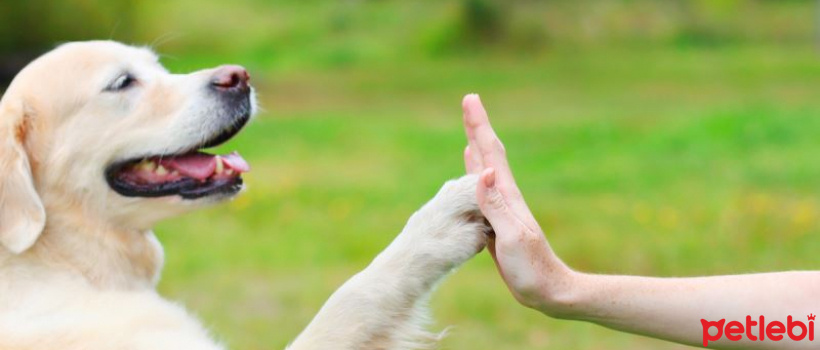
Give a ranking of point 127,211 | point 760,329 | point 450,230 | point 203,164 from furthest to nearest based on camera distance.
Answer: point 203,164, point 127,211, point 450,230, point 760,329

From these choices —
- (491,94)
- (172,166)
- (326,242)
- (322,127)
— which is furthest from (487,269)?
(491,94)

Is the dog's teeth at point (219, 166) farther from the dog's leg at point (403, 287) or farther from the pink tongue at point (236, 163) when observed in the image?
the dog's leg at point (403, 287)

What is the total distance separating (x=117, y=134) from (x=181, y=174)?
0.22 m

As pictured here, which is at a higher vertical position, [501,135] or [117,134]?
[117,134]

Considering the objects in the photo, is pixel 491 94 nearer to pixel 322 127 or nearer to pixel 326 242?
pixel 322 127

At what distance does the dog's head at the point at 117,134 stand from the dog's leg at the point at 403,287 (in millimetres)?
600

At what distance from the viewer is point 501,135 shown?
1403 centimetres

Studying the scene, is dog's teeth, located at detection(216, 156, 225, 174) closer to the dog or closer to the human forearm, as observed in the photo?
the dog

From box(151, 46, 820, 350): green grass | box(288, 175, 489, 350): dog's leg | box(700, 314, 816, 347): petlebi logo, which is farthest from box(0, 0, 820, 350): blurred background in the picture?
box(700, 314, 816, 347): petlebi logo

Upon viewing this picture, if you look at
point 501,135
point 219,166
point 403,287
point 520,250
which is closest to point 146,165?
point 219,166

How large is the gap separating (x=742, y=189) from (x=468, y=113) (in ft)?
21.2

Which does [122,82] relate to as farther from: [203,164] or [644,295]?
[644,295]

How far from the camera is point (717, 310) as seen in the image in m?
3.28

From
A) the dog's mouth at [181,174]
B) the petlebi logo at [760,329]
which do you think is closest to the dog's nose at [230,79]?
the dog's mouth at [181,174]
